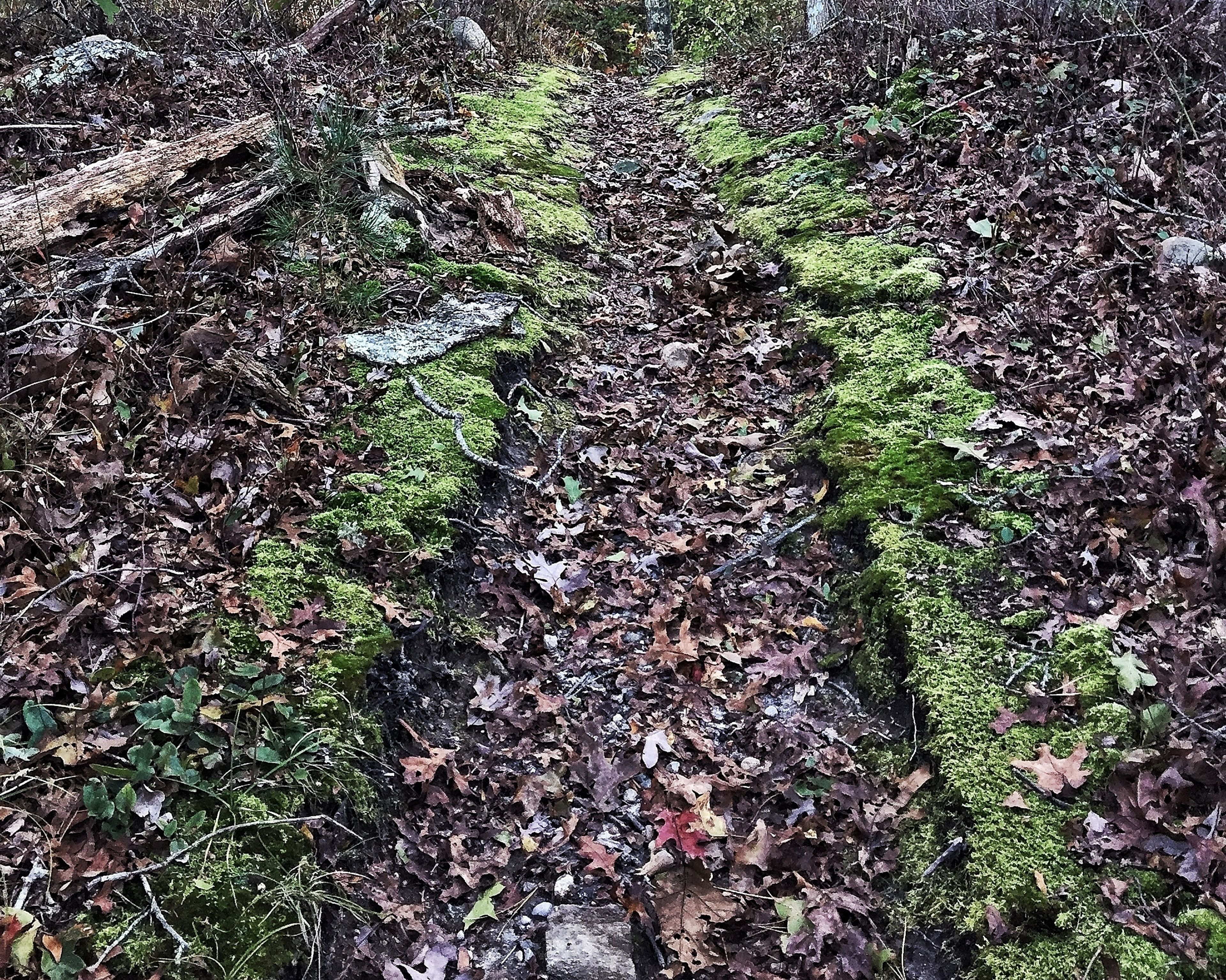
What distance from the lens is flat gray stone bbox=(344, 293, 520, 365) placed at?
5.75m

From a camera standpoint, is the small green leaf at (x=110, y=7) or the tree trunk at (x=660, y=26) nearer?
the small green leaf at (x=110, y=7)

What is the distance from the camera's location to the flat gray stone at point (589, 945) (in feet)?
10.1

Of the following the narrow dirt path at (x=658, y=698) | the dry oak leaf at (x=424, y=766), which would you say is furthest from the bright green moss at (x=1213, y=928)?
the dry oak leaf at (x=424, y=766)

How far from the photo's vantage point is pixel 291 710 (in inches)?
134

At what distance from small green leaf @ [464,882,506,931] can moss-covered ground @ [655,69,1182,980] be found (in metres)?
1.63

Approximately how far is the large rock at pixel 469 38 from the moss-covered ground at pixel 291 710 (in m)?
9.44

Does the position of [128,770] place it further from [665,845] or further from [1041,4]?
[1041,4]

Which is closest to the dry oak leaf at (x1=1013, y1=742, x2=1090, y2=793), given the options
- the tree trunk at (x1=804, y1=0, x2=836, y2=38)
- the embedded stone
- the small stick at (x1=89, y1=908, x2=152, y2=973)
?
the small stick at (x1=89, y1=908, x2=152, y2=973)

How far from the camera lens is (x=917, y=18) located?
9875mm

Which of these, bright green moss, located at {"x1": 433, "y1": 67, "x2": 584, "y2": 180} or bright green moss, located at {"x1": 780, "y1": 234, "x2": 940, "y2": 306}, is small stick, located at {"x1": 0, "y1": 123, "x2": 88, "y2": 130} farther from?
bright green moss, located at {"x1": 780, "y1": 234, "x2": 940, "y2": 306}

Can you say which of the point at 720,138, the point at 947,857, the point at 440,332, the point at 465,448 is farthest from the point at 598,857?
the point at 720,138

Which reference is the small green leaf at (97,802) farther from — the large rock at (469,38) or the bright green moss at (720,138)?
the large rock at (469,38)

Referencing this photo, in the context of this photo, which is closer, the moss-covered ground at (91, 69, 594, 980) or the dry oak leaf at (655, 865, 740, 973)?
the moss-covered ground at (91, 69, 594, 980)

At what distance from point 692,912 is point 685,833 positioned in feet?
1.06
